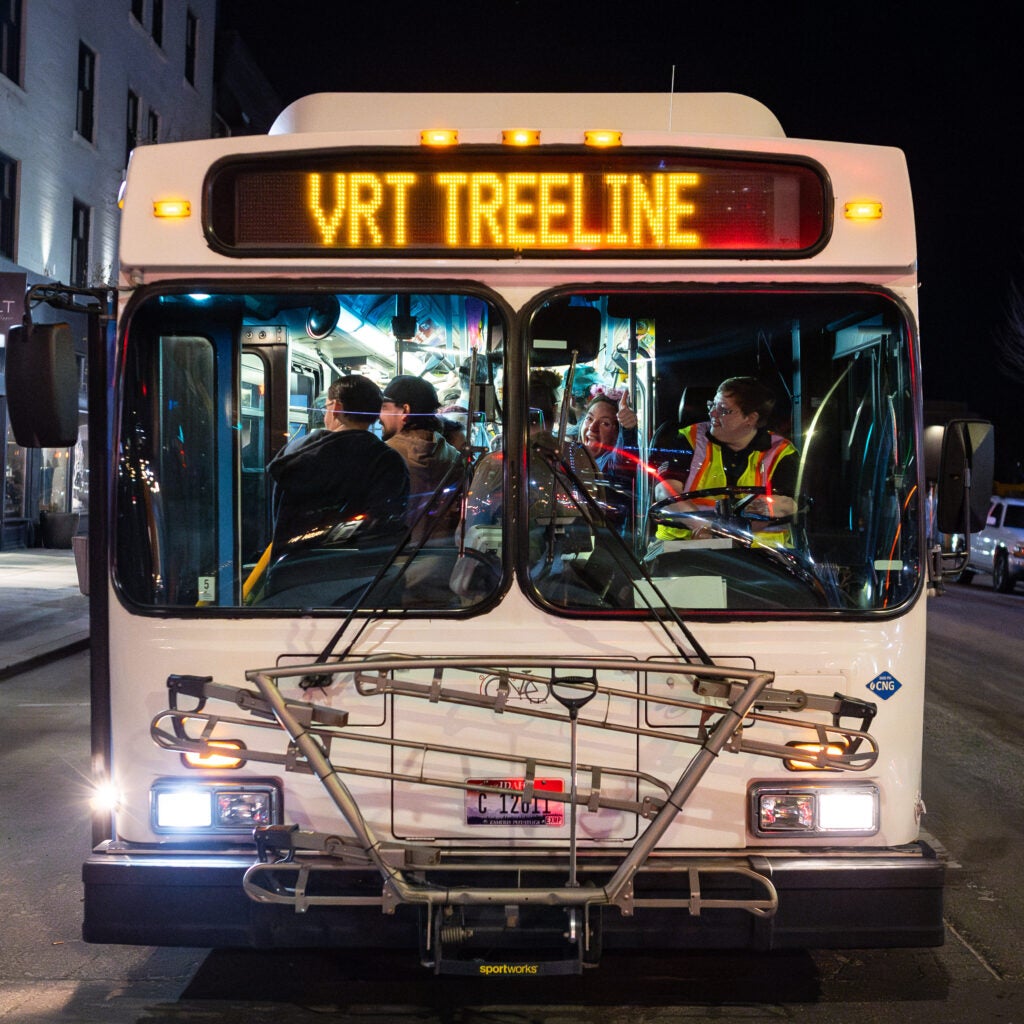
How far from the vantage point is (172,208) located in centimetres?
399

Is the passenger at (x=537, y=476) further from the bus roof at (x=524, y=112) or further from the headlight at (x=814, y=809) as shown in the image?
the bus roof at (x=524, y=112)

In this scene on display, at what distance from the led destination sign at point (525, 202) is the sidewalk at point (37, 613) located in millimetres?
7594

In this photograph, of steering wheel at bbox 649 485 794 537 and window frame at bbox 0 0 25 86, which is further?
window frame at bbox 0 0 25 86

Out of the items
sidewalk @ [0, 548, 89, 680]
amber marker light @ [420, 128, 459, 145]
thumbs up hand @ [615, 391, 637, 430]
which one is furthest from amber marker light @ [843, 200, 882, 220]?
sidewalk @ [0, 548, 89, 680]

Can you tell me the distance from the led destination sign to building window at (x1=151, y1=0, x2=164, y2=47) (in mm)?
30235

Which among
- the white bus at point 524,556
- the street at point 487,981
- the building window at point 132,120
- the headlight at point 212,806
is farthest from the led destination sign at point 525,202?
the building window at point 132,120

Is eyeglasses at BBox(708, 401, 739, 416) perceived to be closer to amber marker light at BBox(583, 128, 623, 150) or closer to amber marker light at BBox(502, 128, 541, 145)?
amber marker light at BBox(583, 128, 623, 150)

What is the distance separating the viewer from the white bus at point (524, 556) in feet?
12.6

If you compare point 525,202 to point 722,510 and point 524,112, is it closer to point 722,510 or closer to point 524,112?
point 524,112

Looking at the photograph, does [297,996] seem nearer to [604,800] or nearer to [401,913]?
[401,913]

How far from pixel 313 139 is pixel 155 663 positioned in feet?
5.60

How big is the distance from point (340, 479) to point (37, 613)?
12.9 metres

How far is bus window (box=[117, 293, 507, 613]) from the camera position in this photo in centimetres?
397

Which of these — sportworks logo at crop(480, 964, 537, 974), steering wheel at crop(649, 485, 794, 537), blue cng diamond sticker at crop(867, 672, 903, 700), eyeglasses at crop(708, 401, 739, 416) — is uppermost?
eyeglasses at crop(708, 401, 739, 416)
